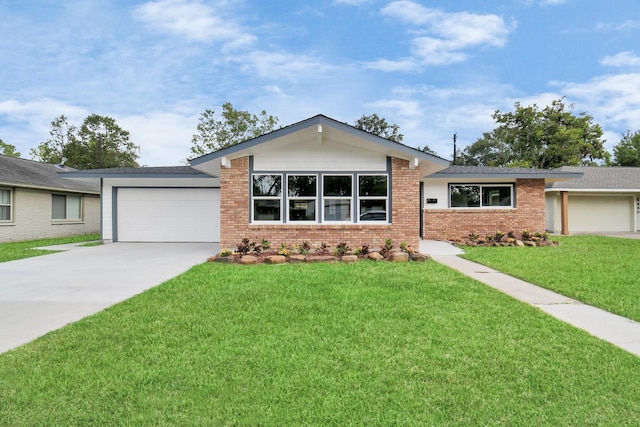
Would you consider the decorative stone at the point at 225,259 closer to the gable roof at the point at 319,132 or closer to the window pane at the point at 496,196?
the gable roof at the point at 319,132

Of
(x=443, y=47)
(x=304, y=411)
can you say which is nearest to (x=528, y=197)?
(x=443, y=47)

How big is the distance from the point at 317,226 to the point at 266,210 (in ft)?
5.25

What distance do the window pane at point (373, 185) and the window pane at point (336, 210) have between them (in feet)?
2.03

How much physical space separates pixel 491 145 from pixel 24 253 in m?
47.9

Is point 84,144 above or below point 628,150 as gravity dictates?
above

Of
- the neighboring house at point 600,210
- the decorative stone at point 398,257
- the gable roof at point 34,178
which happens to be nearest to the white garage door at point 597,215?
the neighboring house at point 600,210

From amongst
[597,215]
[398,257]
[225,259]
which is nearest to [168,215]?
[225,259]

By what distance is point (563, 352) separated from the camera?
11.5 ft

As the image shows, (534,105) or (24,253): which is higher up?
(534,105)

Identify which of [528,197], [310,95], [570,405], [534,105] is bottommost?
[570,405]

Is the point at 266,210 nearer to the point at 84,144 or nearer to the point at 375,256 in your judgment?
the point at 375,256

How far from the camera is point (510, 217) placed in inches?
566

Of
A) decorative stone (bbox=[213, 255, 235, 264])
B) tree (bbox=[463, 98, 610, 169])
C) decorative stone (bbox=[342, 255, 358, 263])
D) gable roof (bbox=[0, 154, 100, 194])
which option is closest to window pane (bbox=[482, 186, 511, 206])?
decorative stone (bbox=[342, 255, 358, 263])

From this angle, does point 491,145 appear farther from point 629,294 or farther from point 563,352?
point 563,352
